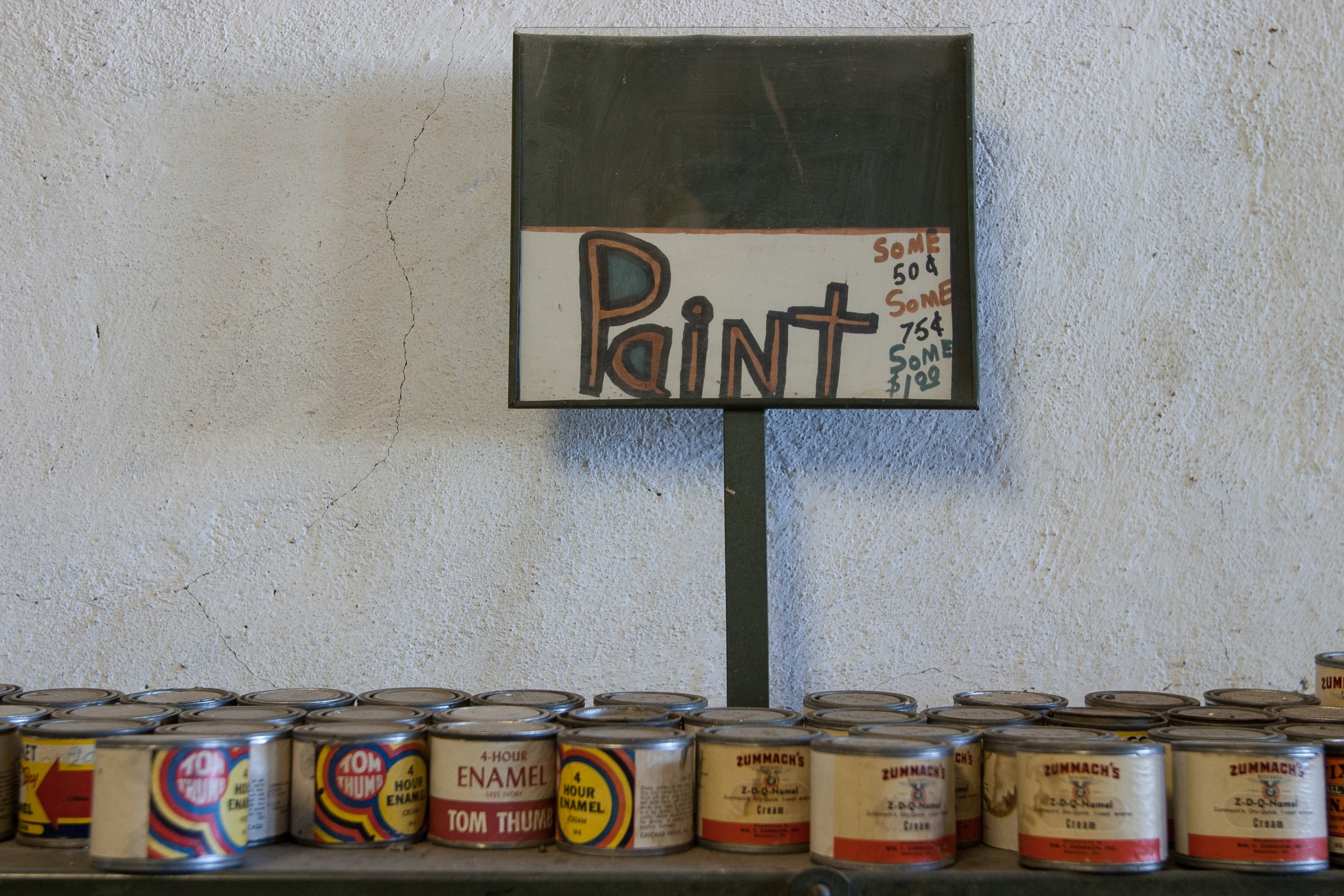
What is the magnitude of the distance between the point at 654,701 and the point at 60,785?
25.0 inches

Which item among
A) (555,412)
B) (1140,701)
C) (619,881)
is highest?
(555,412)

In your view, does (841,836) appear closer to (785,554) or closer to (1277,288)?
(785,554)

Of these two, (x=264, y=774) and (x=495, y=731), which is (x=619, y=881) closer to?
(x=495, y=731)

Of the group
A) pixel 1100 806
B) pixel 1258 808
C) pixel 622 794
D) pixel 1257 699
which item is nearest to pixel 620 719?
pixel 622 794

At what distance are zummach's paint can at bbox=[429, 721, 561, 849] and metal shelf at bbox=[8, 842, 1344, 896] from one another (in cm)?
5

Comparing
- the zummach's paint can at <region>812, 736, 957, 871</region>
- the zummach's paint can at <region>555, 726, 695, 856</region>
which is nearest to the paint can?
the zummach's paint can at <region>555, 726, 695, 856</region>

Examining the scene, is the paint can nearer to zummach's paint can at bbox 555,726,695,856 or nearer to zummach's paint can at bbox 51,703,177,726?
zummach's paint can at bbox 51,703,177,726

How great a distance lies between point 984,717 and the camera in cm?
111

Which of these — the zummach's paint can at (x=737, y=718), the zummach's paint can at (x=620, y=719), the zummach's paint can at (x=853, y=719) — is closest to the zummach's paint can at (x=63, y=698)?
the zummach's paint can at (x=620, y=719)

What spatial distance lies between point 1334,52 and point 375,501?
173cm

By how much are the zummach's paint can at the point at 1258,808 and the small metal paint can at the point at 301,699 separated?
937mm

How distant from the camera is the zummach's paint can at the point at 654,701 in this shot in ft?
3.84

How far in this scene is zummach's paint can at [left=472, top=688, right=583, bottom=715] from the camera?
3.81 ft

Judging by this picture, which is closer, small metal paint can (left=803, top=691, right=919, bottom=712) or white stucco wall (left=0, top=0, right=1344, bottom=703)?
small metal paint can (left=803, top=691, right=919, bottom=712)
